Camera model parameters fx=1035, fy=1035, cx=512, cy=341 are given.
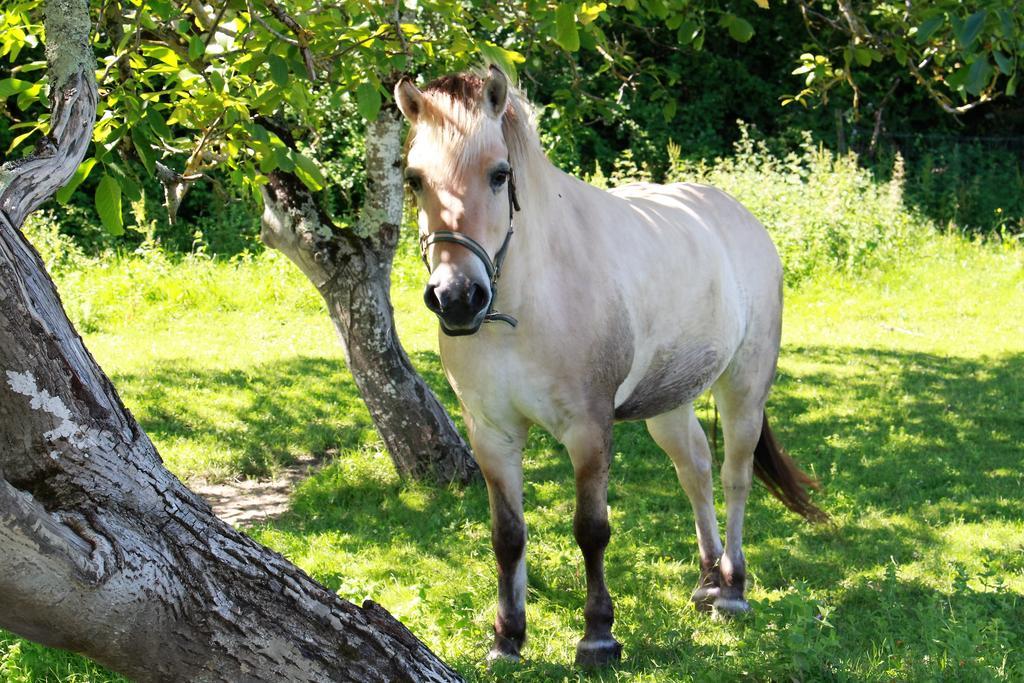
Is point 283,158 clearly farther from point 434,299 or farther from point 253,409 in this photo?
point 253,409

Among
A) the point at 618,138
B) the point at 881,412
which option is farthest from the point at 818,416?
the point at 618,138

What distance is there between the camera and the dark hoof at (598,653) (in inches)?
151

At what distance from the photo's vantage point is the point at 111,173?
12.3 feet

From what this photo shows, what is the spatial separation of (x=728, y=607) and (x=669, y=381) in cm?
104

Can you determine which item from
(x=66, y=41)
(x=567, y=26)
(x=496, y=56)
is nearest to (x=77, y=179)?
(x=66, y=41)

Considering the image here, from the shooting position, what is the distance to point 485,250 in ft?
10.7

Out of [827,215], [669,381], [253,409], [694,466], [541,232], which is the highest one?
[541,232]

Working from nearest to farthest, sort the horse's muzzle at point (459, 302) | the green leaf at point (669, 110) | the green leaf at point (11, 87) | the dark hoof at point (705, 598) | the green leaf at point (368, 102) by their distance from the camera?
the horse's muzzle at point (459, 302) → the green leaf at point (368, 102) → the green leaf at point (11, 87) → the dark hoof at point (705, 598) → the green leaf at point (669, 110)

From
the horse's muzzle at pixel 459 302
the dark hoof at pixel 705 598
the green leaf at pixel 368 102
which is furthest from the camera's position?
the dark hoof at pixel 705 598

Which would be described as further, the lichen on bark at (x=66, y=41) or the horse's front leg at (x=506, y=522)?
the horse's front leg at (x=506, y=522)

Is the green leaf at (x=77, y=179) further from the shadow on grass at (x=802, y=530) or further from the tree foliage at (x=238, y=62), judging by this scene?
the shadow on grass at (x=802, y=530)

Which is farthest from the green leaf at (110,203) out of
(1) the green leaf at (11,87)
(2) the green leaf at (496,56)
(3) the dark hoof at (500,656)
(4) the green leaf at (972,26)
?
(4) the green leaf at (972,26)

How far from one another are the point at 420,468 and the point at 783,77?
37.1 ft

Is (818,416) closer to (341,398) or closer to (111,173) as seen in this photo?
(341,398)
